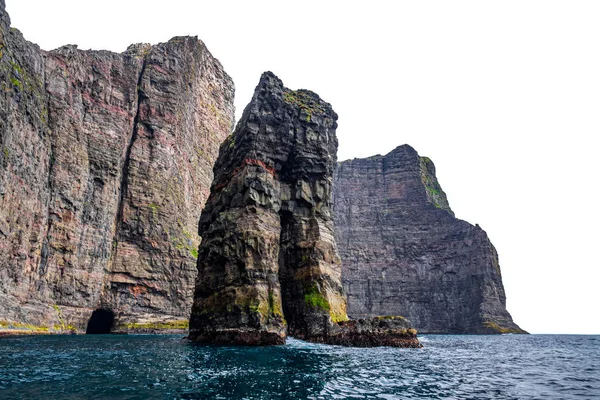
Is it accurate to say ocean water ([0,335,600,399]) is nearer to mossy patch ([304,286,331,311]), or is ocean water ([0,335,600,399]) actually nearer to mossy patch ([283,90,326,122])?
mossy patch ([304,286,331,311])

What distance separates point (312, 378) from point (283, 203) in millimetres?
32288

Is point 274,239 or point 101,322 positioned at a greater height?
point 274,239

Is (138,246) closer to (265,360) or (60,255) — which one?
(60,255)

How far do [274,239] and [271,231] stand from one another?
3.23ft

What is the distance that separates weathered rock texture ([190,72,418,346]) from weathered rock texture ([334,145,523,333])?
102 m

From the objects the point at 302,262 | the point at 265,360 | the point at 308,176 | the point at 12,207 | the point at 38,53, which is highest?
the point at 38,53

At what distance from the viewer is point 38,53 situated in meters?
70.1

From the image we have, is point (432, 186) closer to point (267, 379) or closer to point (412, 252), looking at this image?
point (412, 252)

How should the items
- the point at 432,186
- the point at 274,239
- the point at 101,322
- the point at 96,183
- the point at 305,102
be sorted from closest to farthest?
the point at 274,239, the point at 305,102, the point at 101,322, the point at 96,183, the point at 432,186

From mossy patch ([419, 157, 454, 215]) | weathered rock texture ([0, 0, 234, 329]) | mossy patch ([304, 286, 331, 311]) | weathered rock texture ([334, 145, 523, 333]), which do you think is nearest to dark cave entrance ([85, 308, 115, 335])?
weathered rock texture ([0, 0, 234, 329])

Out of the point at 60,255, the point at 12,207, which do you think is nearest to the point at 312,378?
the point at 12,207

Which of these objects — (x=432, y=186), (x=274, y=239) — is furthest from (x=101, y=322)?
(x=432, y=186)

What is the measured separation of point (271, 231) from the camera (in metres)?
47.2

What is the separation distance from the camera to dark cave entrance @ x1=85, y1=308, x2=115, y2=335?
7369 cm
